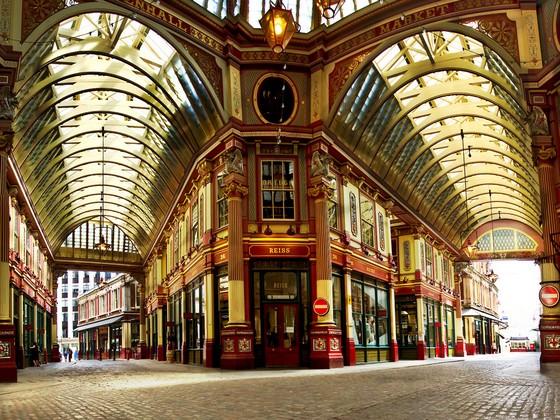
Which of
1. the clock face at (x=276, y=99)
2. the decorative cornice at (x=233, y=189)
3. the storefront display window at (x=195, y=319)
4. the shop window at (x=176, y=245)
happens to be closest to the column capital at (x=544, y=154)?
the clock face at (x=276, y=99)

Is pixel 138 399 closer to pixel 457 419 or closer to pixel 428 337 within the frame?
pixel 457 419

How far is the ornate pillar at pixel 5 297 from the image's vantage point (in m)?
18.4

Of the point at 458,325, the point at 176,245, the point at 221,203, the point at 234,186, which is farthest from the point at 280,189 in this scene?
the point at 458,325

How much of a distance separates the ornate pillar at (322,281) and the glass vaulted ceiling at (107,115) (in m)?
4.31

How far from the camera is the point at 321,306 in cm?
2453

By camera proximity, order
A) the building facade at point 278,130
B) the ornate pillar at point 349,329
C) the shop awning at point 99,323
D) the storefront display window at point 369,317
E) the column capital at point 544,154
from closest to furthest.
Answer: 1. the column capital at point 544,154
2. the building facade at point 278,130
3. the ornate pillar at point 349,329
4. the storefront display window at point 369,317
5. the shop awning at point 99,323

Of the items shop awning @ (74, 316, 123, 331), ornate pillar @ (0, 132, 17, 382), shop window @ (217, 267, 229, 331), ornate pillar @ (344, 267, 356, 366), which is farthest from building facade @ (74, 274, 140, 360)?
ornate pillar @ (0, 132, 17, 382)

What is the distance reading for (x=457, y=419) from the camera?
27.9 ft

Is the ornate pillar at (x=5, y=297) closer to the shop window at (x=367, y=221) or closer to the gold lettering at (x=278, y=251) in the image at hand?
the gold lettering at (x=278, y=251)

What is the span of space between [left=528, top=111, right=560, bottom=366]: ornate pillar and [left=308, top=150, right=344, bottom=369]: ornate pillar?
24.3ft

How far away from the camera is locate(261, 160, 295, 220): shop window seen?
2622cm

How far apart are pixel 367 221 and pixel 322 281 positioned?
8.39m

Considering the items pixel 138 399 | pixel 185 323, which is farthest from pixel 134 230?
pixel 138 399

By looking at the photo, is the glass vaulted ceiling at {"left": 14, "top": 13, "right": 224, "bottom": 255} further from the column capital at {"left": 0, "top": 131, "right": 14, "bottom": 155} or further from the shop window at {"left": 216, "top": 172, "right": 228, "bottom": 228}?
the column capital at {"left": 0, "top": 131, "right": 14, "bottom": 155}
